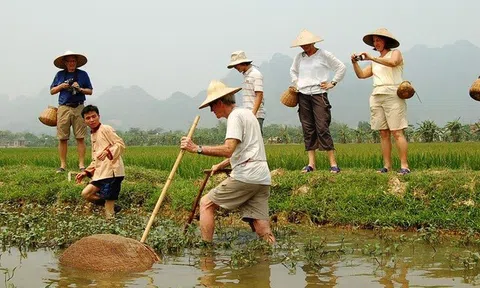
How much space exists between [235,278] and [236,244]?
1477 mm

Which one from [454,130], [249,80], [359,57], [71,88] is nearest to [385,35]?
[359,57]

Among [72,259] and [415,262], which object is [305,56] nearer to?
[415,262]

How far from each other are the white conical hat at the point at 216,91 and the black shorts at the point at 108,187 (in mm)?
2321

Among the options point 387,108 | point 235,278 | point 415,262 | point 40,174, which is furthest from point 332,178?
point 40,174

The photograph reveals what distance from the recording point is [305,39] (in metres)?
8.06

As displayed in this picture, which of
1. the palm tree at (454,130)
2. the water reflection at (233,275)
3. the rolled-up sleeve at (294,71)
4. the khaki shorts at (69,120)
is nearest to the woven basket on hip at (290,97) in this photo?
the rolled-up sleeve at (294,71)

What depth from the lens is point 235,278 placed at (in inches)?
193

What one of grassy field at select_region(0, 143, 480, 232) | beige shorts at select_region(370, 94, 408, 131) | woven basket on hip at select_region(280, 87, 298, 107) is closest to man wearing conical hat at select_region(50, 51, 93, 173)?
grassy field at select_region(0, 143, 480, 232)

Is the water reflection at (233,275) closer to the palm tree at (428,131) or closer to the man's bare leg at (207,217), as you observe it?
the man's bare leg at (207,217)

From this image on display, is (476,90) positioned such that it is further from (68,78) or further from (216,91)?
(68,78)

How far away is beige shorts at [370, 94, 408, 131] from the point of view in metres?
7.98

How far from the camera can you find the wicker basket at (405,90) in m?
7.78

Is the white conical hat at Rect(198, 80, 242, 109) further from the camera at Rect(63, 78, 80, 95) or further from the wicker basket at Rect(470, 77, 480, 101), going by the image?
the camera at Rect(63, 78, 80, 95)

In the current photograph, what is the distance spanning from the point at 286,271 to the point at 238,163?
109 centimetres
